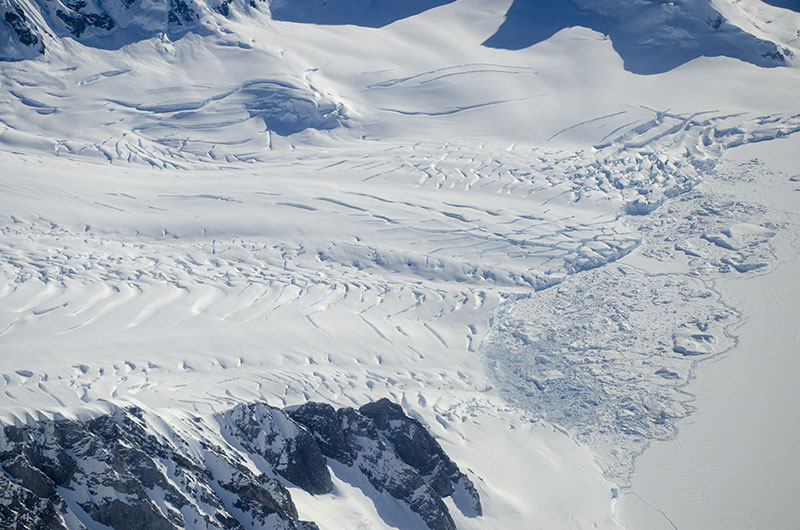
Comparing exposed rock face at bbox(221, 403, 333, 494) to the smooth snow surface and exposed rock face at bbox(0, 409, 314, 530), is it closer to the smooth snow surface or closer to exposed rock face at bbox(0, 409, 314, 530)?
exposed rock face at bbox(0, 409, 314, 530)

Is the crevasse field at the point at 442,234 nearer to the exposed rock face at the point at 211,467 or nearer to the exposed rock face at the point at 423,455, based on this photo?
the exposed rock face at the point at 211,467

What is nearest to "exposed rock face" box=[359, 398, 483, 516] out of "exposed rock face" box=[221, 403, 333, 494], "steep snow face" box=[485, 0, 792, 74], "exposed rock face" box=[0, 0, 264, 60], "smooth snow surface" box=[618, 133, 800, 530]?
"exposed rock face" box=[221, 403, 333, 494]

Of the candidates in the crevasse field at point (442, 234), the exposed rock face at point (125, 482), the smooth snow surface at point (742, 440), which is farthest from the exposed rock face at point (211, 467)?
the smooth snow surface at point (742, 440)

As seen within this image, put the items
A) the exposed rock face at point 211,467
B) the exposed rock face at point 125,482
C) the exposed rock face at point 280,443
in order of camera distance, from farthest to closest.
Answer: the exposed rock face at point 280,443, the exposed rock face at point 211,467, the exposed rock face at point 125,482

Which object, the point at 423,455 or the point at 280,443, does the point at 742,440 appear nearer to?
the point at 423,455

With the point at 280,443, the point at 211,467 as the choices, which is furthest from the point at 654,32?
the point at 211,467

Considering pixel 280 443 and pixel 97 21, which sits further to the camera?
pixel 97 21

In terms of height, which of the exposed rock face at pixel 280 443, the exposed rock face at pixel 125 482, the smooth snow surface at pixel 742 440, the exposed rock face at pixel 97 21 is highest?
the exposed rock face at pixel 97 21
